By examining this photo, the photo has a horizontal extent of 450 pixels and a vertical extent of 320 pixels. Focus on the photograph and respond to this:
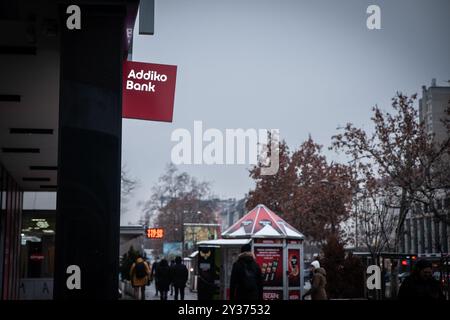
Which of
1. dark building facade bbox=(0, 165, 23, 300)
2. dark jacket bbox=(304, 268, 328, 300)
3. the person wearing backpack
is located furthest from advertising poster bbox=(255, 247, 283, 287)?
dark building facade bbox=(0, 165, 23, 300)

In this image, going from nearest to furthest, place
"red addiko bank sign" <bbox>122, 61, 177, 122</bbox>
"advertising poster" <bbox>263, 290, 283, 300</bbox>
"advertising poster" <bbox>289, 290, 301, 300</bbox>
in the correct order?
1. "red addiko bank sign" <bbox>122, 61, 177, 122</bbox>
2. "advertising poster" <bbox>263, 290, 283, 300</bbox>
3. "advertising poster" <bbox>289, 290, 301, 300</bbox>

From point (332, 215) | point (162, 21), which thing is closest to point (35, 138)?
point (162, 21)

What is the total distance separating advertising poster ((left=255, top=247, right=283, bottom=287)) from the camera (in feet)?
50.6

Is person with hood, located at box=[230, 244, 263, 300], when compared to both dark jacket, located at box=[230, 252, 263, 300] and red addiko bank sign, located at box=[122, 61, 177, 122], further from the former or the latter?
red addiko bank sign, located at box=[122, 61, 177, 122]

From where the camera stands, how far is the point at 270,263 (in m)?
16.0

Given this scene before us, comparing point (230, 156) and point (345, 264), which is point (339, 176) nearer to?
point (345, 264)

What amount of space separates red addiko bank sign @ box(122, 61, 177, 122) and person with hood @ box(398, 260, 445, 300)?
8.64 feet

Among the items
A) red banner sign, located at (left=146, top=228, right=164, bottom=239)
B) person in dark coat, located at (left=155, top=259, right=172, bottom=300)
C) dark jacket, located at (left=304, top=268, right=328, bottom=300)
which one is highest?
red banner sign, located at (left=146, top=228, right=164, bottom=239)

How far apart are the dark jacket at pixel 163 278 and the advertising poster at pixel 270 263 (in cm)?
749

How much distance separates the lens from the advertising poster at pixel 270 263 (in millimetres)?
15430

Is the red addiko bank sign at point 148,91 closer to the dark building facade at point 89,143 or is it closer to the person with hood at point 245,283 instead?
the dark building facade at point 89,143

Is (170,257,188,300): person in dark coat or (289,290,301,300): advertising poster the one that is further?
(170,257,188,300): person in dark coat

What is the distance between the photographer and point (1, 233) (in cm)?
2008

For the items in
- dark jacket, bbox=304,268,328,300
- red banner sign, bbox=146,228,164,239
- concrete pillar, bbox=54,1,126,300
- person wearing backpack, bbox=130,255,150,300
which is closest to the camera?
concrete pillar, bbox=54,1,126,300
